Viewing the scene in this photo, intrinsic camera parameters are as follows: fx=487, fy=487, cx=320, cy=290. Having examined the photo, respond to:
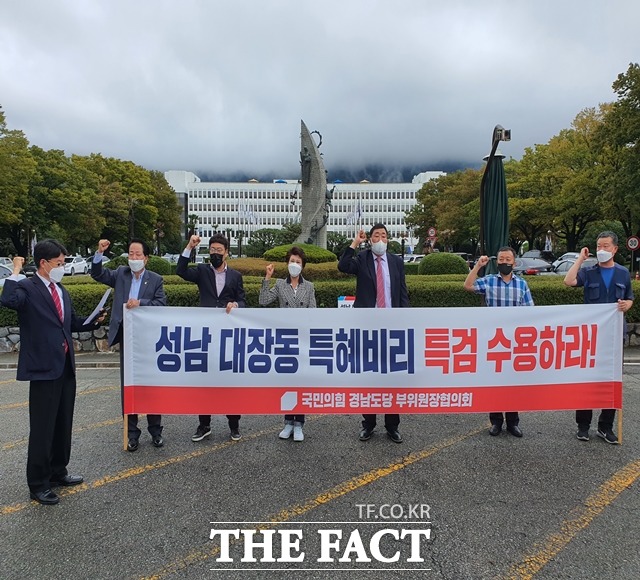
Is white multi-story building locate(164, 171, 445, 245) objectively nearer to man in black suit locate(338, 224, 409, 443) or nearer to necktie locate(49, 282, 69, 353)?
man in black suit locate(338, 224, 409, 443)

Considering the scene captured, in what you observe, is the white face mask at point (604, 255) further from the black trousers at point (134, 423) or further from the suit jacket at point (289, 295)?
the black trousers at point (134, 423)

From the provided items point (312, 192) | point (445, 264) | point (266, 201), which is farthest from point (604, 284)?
point (266, 201)

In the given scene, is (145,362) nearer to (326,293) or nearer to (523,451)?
(523,451)

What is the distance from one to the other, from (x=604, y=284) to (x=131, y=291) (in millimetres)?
4680

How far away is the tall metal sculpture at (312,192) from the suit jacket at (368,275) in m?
20.7

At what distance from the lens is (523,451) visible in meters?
4.52

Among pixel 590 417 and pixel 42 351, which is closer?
pixel 42 351

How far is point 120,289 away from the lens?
15.3ft

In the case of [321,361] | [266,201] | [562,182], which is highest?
[266,201]

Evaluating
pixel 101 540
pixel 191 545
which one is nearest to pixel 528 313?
pixel 191 545

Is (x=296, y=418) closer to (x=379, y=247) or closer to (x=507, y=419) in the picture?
(x=379, y=247)

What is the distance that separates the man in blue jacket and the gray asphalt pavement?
157mm

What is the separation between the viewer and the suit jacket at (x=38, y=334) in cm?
354

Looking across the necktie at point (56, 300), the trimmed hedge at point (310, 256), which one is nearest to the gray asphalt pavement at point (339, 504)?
the necktie at point (56, 300)
